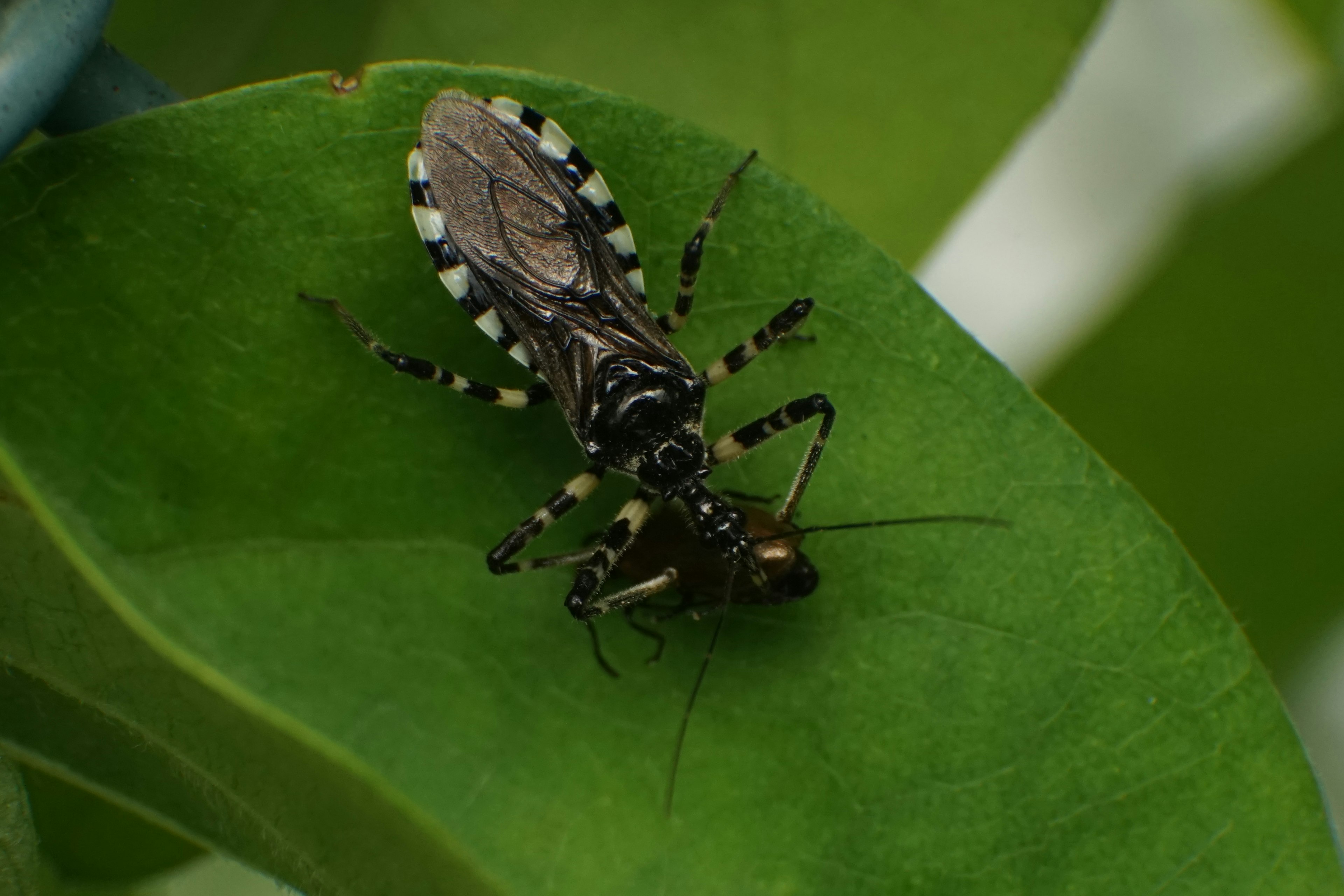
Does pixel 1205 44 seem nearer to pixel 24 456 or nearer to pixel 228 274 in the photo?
pixel 228 274

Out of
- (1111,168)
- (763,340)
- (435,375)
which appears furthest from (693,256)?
(1111,168)

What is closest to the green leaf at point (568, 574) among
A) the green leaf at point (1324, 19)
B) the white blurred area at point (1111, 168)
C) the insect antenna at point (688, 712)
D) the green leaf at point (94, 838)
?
the insect antenna at point (688, 712)

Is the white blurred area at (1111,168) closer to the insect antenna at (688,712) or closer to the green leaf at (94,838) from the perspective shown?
the insect antenna at (688,712)

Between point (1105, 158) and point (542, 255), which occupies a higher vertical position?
point (1105, 158)

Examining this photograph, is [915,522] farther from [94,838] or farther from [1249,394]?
[94,838]

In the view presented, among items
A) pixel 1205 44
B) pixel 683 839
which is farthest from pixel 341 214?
pixel 1205 44
